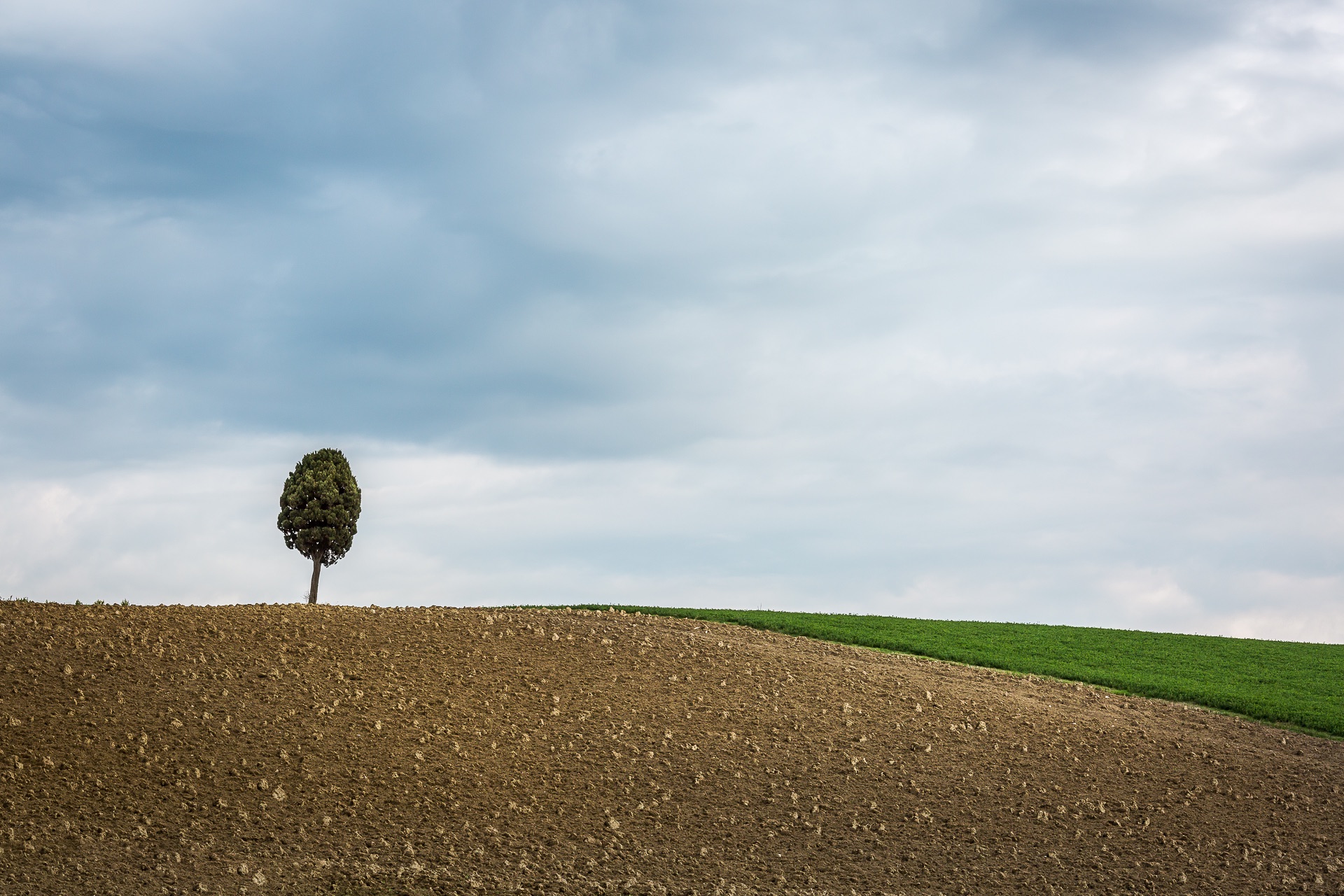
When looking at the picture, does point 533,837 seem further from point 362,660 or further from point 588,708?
point 362,660

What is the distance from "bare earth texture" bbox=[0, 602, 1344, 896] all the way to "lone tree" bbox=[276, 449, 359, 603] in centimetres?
611

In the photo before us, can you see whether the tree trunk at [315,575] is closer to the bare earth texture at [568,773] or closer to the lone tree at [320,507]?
the lone tree at [320,507]

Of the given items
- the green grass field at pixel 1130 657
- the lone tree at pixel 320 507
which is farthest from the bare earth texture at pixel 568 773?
the lone tree at pixel 320 507

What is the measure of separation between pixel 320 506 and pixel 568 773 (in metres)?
11.6

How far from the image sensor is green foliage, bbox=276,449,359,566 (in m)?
19.6

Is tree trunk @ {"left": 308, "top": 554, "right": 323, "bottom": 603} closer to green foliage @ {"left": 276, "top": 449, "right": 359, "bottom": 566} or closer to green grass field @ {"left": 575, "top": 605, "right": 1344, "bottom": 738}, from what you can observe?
green foliage @ {"left": 276, "top": 449, "right": 359, "bottom": 566}

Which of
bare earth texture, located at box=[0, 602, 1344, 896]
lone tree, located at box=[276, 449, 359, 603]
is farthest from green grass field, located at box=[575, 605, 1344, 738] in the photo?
lone tree, located at box=[276, 449, 359, 603]

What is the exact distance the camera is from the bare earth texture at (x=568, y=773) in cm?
834

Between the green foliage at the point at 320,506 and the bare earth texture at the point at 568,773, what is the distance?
20.1ft

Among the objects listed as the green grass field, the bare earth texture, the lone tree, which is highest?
the lone tree

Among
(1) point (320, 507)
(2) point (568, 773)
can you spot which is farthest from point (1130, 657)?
(1) point (320, 507)

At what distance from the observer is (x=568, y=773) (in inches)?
386

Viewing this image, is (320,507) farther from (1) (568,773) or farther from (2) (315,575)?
(1) (568,773)

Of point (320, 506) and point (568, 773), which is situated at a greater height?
point (320, 506)
